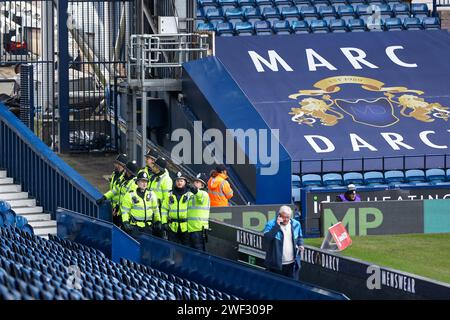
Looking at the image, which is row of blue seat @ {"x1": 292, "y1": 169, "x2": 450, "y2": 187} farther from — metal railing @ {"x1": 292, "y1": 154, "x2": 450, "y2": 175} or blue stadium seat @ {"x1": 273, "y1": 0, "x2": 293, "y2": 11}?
blue stadium seat @ {"x1": 273, "y1": 0, "x2": 293, "y2": 11}

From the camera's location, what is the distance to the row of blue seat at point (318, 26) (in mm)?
28234

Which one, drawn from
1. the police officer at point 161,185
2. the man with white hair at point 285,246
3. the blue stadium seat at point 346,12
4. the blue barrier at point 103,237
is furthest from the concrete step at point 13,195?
the blue stadium seat at point 346,12

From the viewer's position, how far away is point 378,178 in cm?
2388

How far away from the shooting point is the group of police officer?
1800 cm

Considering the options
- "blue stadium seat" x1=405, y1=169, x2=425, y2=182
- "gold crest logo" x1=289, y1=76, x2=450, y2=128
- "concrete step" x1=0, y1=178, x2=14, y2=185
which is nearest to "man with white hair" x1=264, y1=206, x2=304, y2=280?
"concrete step" x1=0, y1=178, x2=14, y2=185

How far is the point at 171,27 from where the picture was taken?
2631 cm

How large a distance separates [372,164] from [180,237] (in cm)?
712

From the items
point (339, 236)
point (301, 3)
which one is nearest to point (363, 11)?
point (301, 3)

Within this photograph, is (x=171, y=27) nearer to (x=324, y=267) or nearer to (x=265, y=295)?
(x=324, y=267)

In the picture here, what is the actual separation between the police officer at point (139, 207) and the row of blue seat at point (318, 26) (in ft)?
33.3

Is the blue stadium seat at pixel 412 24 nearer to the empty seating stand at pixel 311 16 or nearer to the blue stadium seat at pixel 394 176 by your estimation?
the empty seating stand at pixel 311 16

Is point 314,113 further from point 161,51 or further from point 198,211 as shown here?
point 198,211

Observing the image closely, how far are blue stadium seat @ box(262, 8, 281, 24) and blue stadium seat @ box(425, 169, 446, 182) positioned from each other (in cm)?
674
